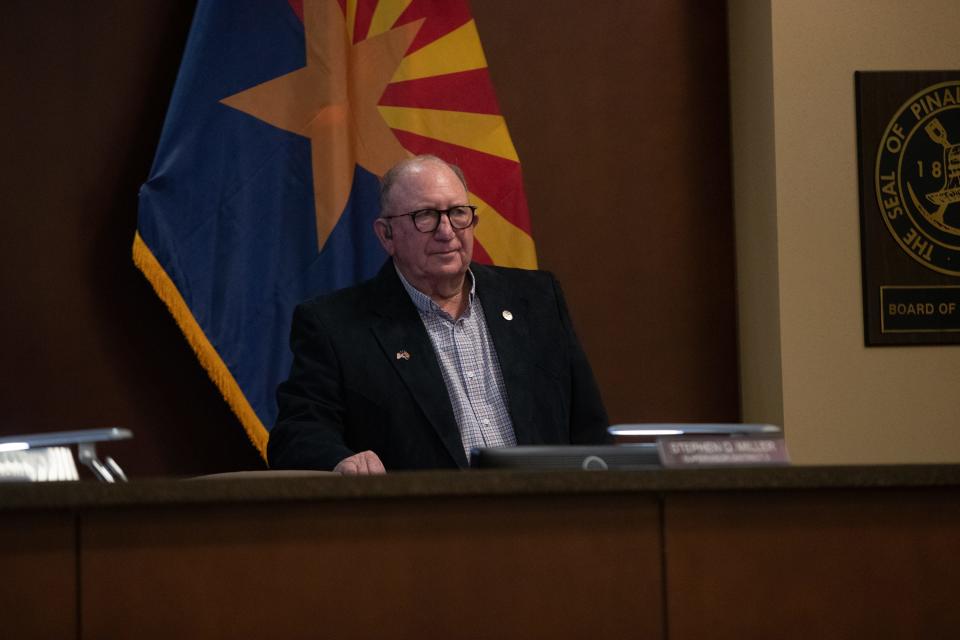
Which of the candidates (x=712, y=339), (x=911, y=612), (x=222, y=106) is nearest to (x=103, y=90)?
(x=222, y=106)

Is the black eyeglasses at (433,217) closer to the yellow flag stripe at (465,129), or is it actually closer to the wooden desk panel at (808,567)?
the yellow flag stripe at (465,129)

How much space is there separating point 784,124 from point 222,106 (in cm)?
174

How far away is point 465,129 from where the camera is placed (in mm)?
3754

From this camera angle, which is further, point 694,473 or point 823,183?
point 823,183

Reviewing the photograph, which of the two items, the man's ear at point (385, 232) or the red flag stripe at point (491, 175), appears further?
the red flag stripe at point (491, 175)

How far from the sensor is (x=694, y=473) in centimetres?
147

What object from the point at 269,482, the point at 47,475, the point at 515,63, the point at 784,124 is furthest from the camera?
the point at 515,63

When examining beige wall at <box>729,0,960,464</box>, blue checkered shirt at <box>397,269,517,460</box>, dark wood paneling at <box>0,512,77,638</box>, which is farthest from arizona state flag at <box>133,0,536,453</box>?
dark wood paneling at <box>0,512,77,638</box>

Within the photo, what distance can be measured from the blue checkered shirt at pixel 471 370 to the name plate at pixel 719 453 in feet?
4.32

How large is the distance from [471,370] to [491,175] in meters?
0.99

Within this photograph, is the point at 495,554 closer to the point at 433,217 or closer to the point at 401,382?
the point at 401,382

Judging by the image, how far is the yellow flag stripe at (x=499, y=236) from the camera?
3.72m

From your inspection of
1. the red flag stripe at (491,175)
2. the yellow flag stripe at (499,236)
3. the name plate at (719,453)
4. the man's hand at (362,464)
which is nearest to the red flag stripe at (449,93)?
the red flag stripe at (491,175)

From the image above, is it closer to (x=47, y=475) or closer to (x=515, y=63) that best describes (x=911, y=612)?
(x=47, y=475)
